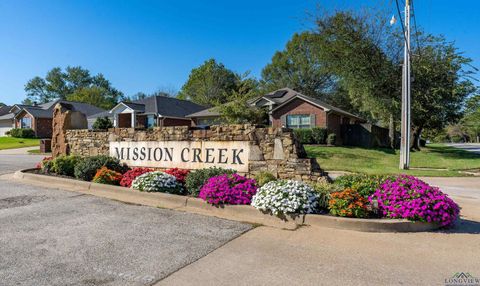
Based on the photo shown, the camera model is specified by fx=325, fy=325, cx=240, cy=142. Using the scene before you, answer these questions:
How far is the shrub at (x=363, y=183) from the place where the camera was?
20.1 feet

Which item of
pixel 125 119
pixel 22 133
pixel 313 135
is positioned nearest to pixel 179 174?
pixel 313 135

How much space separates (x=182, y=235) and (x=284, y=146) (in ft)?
11.9

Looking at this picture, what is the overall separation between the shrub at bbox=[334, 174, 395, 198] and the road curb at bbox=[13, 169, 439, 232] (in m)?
0.90

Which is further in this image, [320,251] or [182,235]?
[182,235]

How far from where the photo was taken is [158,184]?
7.61 meters

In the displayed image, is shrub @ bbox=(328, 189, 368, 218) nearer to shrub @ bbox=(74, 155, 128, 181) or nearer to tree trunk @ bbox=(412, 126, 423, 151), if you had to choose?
shrub @ bbox=(74, 155, 128, 181)

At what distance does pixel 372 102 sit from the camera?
83.1ft

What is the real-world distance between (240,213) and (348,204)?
195 centimetres

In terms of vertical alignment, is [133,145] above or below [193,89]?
below

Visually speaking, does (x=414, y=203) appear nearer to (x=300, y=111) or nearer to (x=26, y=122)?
(x=300, y=111)

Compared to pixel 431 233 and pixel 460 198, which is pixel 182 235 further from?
pixel 460 198

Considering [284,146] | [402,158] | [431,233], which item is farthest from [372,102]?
[431,233]

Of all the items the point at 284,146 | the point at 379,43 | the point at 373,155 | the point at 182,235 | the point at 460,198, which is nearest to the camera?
the point at 182,235

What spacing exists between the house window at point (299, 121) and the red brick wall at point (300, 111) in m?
0.32
